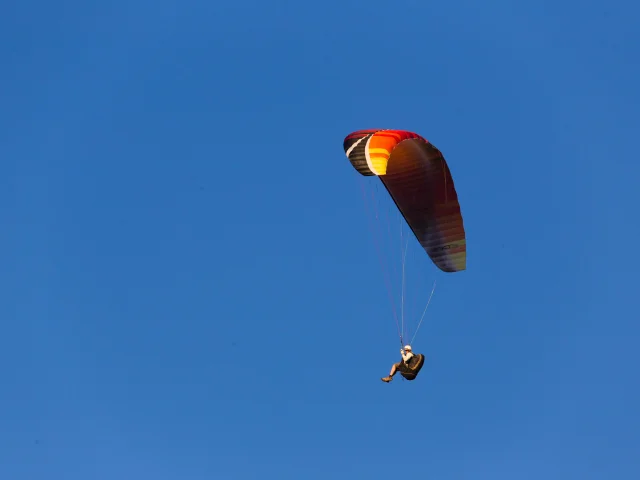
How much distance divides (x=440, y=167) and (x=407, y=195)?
1.46 m

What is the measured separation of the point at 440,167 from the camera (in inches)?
1314

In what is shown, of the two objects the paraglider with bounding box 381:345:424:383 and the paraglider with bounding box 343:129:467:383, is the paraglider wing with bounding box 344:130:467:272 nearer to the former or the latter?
the paraglider with bounding box 343:129:467:383

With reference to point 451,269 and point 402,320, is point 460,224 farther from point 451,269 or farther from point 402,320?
point 402,320

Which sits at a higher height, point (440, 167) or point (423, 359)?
point (440, 167)

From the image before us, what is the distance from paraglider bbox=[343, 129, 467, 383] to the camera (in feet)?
107

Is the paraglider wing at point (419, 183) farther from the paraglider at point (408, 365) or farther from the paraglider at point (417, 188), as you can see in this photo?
the paraglider at point (408, 365)

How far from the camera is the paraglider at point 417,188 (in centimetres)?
3253

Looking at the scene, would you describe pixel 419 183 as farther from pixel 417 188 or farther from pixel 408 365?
pixel 408 365

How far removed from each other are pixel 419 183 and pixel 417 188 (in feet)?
0.57

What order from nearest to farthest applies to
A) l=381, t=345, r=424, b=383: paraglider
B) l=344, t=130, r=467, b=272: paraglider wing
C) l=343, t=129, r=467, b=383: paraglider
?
l=381, t=345, r=424, b=383: paraglider < l=343, t=129, r=467, b=383: paraglider < l=344, t=130, r=467, b=272: paraglider wing

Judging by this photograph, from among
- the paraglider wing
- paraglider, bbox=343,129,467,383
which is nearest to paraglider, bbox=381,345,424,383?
paraglider, bbox=343,129,467,383

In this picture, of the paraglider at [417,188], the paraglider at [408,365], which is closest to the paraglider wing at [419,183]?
the paraglider at [417,188]

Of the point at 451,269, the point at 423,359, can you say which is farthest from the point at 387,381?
the point at 451,269

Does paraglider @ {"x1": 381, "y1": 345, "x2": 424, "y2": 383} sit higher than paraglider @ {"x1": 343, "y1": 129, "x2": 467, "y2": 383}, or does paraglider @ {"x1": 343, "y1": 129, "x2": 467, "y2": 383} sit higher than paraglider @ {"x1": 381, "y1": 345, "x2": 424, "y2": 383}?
paraglider @ {"x1": 343, "y1": 129, "x2": 467, "y2": 383}
